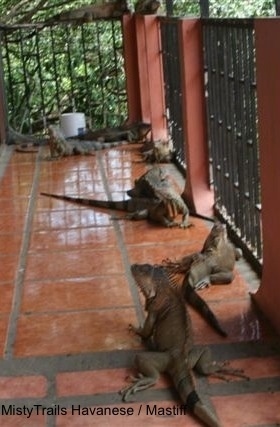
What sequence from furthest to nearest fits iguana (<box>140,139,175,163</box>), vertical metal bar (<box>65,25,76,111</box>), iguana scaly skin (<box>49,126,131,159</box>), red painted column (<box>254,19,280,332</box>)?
1. vertical metal bar (<box>65,25,76,111</box>)
2. iguana scaly skin (<box>49,126,131,159</box>)
3. iguana (<box>140,139,175,163</box>)
4. red painted column (<box>254,19,280,332</box>)

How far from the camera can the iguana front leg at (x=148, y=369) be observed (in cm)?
293

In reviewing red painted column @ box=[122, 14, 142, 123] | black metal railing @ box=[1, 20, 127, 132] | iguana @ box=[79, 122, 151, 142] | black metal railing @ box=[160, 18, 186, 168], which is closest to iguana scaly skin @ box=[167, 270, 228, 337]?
black metal railing @ box=[160, 18, 186, 168]

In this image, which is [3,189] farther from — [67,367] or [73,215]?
[67,367]

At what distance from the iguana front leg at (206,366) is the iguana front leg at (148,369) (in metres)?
0.09

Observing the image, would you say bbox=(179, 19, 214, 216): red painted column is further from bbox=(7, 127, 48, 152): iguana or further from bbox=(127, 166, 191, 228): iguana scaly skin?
bbox=(7, 127, 48, 152): iguana

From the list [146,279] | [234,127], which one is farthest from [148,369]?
[234,127]

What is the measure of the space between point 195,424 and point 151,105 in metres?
5.69

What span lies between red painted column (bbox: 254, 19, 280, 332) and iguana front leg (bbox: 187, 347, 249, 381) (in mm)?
439

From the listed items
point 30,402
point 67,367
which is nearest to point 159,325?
point 67,367

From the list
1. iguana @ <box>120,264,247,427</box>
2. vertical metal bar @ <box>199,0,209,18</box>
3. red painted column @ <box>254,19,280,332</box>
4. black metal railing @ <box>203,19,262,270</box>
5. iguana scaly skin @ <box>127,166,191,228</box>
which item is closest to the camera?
iguana @ <box>120,264,247,427</box>

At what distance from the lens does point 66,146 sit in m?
7.95

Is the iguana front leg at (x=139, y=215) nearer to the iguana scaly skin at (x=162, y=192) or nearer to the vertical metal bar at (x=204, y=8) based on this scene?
the iguana scaly skin at (x=162, y=192)

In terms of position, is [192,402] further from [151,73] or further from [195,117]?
[151,73]

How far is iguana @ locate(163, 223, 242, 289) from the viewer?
3.94 meters
